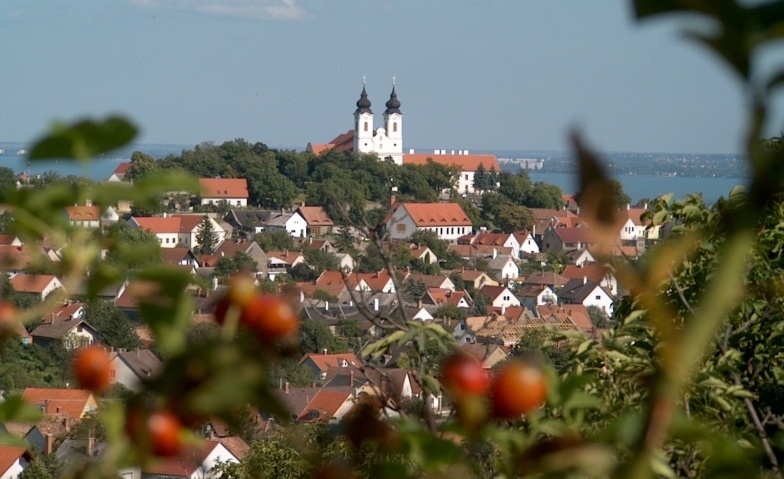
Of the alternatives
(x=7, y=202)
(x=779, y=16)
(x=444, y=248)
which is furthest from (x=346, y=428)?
(x=444, y=248)

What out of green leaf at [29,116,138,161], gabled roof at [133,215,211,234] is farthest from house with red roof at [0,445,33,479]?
gabled roof at [133,215,211,234]

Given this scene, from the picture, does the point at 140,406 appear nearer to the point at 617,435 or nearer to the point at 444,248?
the point at 617,435

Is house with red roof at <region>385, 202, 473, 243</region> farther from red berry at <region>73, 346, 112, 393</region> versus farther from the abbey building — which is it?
red berry at <region>73, 346, 112, 393</region>

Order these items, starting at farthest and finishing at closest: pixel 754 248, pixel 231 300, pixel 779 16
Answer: pixel 754 248, pixel 231 300, pixel 779 16

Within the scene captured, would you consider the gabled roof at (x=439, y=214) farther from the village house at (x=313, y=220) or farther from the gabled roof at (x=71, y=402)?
the gabled roof at (x=71, y=402)

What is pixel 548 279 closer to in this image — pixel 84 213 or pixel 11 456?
pixel 11 456

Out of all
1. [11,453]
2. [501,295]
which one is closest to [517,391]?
[11,453]
